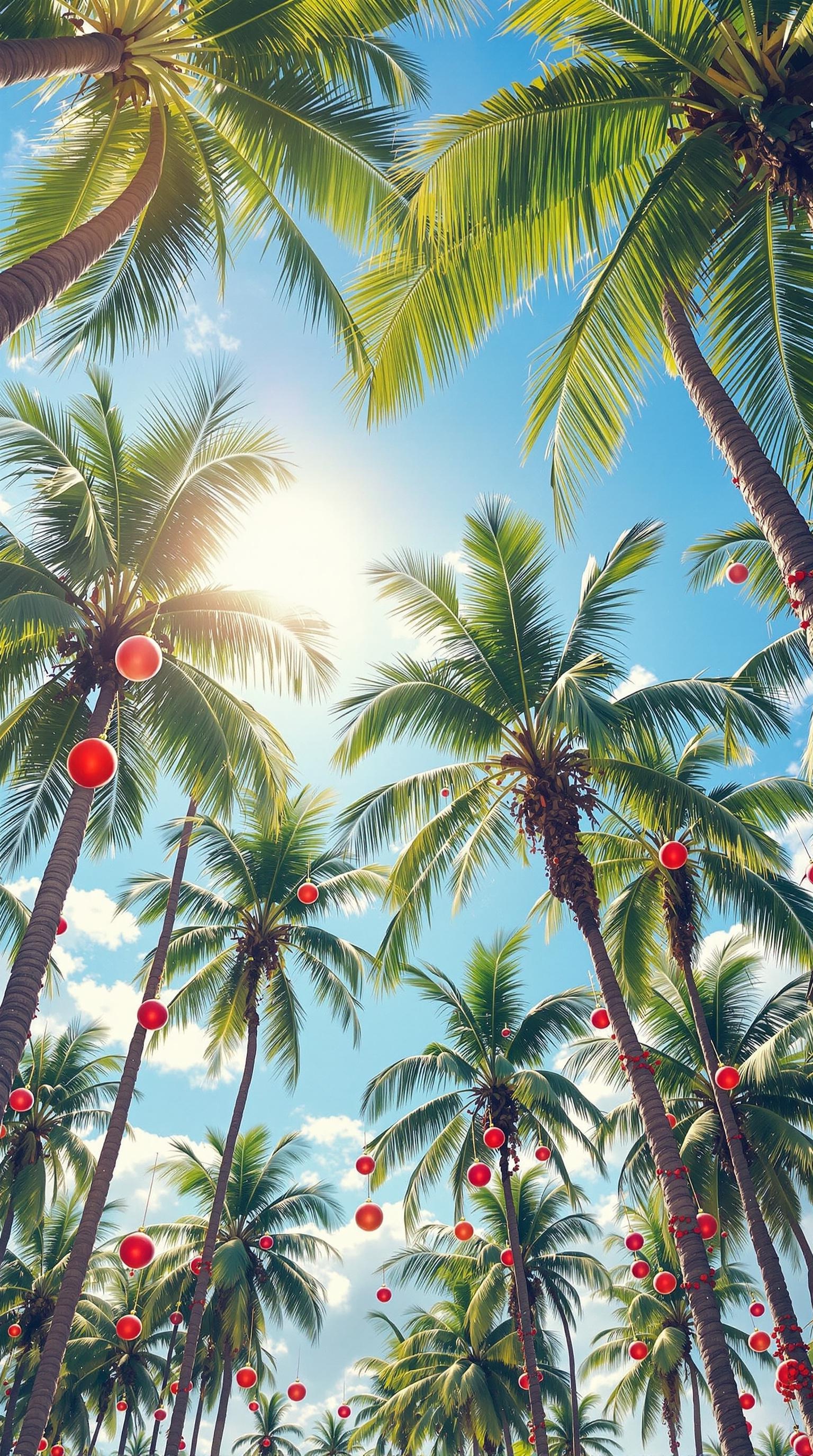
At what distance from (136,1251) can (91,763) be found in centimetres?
652

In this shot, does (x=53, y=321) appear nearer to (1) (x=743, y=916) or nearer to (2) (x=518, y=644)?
(2) (x=518, y=644)

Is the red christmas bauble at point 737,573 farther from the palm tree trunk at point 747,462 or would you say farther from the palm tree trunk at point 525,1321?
the palm tree trunk at point 525,1321

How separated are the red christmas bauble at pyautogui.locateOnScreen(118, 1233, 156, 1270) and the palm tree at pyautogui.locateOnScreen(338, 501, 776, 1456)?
3908mm

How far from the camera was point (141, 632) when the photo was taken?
10.0 metres

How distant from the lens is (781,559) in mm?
5336

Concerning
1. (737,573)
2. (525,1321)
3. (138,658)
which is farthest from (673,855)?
(525,1321)

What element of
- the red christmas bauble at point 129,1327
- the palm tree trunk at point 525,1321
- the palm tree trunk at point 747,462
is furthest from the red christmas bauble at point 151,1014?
the palm tree trunk at point 747,462

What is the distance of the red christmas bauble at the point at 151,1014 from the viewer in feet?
32.4

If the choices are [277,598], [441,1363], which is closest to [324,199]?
[277,598]

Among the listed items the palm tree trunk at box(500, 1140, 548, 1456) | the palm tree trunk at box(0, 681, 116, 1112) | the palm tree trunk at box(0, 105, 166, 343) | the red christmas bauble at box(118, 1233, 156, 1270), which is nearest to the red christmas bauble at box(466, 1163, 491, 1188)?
the palm tree trunk at box(500, 1140, 548, 1456)

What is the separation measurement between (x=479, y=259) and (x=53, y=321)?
410 cm

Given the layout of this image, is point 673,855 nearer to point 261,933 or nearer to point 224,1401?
point 261,933

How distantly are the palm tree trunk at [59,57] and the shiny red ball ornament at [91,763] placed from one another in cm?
363

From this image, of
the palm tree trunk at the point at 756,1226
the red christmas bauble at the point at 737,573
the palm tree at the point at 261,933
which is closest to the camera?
the red christmas bauble at the point at 737,573
